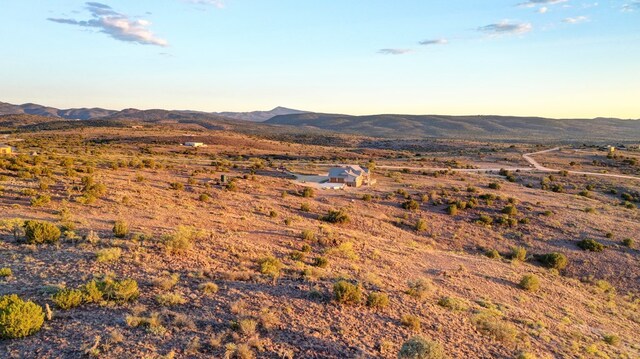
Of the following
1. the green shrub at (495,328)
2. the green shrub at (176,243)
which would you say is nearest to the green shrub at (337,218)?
the green shrub at (176,243)

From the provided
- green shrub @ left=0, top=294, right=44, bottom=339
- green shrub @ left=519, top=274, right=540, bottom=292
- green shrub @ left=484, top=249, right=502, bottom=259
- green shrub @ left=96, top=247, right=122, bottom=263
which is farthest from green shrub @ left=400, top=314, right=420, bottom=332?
green shrub @ left=484, top=249, right=502, bottom=259

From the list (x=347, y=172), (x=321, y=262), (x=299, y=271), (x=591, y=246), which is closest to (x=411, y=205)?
(x=347, y=172)

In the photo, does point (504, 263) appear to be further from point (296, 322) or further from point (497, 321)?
point (296, 322)

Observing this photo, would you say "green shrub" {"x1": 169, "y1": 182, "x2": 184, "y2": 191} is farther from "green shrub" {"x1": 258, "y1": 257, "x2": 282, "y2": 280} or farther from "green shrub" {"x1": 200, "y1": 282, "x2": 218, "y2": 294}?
"green shrub" {"x1": 200, "y1": 282, "x2": 218, "y2": 294}

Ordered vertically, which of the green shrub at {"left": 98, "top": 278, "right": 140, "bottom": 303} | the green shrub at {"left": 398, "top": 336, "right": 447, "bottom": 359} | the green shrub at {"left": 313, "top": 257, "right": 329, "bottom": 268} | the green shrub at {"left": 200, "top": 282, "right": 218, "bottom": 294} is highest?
the green shrub at {"left": 98, "top": 278, "right": 140, "bottom": 303}

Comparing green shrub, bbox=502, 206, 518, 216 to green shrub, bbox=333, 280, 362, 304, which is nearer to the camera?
green shrub, bbox=333, 280, 362, 304

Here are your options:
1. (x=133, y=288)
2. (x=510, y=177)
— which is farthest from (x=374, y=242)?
(x=510, y=177)

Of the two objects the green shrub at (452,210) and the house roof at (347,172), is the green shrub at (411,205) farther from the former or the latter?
the house roof at (347,172)
